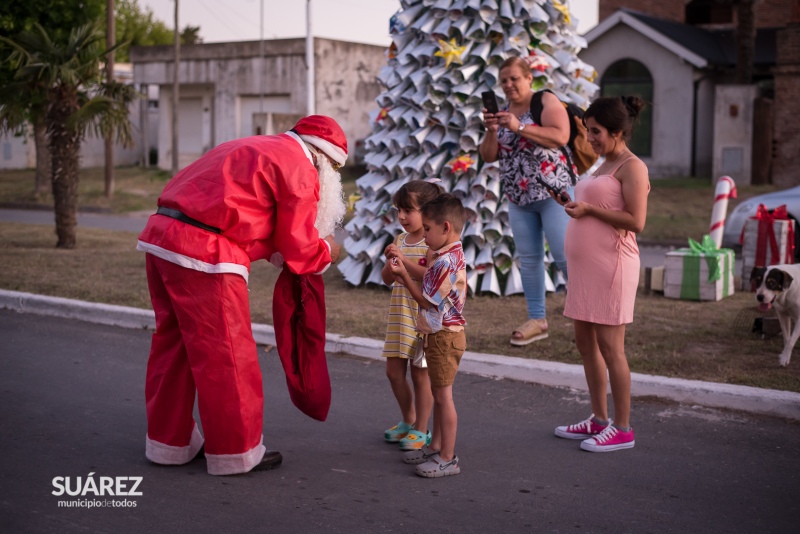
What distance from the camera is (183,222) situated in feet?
14.8

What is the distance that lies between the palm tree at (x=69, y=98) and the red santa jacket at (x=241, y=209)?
9.87 meters

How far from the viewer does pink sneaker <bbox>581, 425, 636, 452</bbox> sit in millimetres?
5102

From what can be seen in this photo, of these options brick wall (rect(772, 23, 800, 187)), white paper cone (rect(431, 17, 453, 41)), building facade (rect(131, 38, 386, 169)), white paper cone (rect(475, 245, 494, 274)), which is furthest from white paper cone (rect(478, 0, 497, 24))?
building facade (rect(131, 38, 386, 169))

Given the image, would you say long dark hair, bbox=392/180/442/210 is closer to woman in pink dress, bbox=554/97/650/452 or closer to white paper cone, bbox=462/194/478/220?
woman in pink dress, bbox=554/97/650/452

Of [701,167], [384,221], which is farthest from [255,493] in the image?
[701,167]

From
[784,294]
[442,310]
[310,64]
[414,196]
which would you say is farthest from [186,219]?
[310,64]

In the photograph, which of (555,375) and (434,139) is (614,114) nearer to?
(555,375)

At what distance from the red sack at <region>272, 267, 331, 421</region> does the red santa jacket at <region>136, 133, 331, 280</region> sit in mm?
268

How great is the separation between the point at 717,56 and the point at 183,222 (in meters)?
27.2

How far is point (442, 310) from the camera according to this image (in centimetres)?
471

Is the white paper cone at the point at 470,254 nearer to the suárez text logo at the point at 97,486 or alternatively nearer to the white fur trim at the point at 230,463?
the white fur trim at the point at 230,463

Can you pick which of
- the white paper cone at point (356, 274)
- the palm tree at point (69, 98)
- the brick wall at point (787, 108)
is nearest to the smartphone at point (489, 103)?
the white paper cone at point (356, 274)

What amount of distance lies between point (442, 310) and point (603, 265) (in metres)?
1.00

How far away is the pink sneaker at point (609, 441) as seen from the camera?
5102mm
